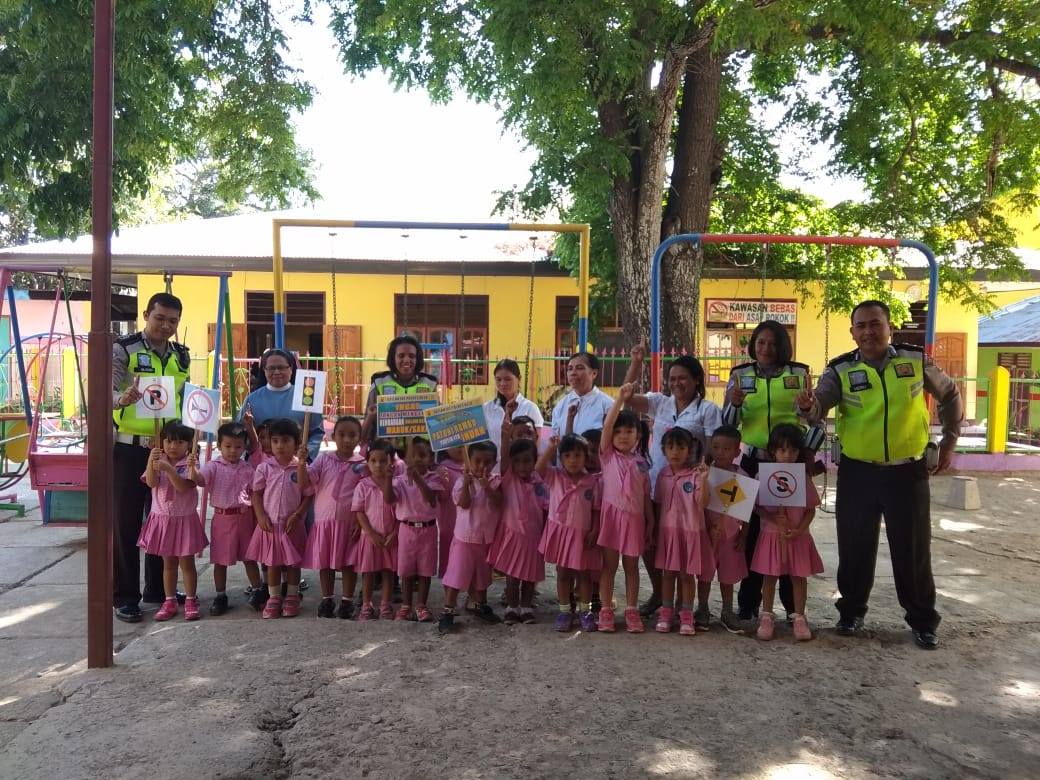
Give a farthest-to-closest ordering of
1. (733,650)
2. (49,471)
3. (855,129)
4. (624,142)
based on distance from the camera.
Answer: (855,129) → (624,142) → (49,471) → (733,650)

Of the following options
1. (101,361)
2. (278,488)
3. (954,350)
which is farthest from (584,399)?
(954,350)

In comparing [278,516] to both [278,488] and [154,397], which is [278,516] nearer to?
[278,488]

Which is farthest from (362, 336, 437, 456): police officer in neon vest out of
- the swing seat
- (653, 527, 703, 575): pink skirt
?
the swing seat

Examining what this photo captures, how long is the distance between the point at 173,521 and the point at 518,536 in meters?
2.02

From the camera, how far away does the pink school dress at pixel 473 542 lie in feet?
14.9

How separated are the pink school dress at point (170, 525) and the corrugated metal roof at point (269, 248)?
27.6 ft

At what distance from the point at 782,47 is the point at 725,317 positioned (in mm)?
8357

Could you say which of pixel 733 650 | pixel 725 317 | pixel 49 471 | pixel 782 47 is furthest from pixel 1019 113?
pixel 49 471

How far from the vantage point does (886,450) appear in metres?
4.29

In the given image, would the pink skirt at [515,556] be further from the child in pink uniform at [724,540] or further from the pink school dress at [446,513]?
the child in pink uniform at [724,540]

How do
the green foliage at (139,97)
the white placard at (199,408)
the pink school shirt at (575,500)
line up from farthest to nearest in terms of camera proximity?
the green foliage at (139,97) < the white placard at (199,408) < the pink school shirt at (575,500)

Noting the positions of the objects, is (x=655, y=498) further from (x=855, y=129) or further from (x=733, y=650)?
(x=855, y=129)

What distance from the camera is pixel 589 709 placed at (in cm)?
346

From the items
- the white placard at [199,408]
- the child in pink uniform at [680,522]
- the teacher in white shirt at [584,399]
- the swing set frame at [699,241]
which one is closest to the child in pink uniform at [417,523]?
the teacher in white shirt at [584,399]
